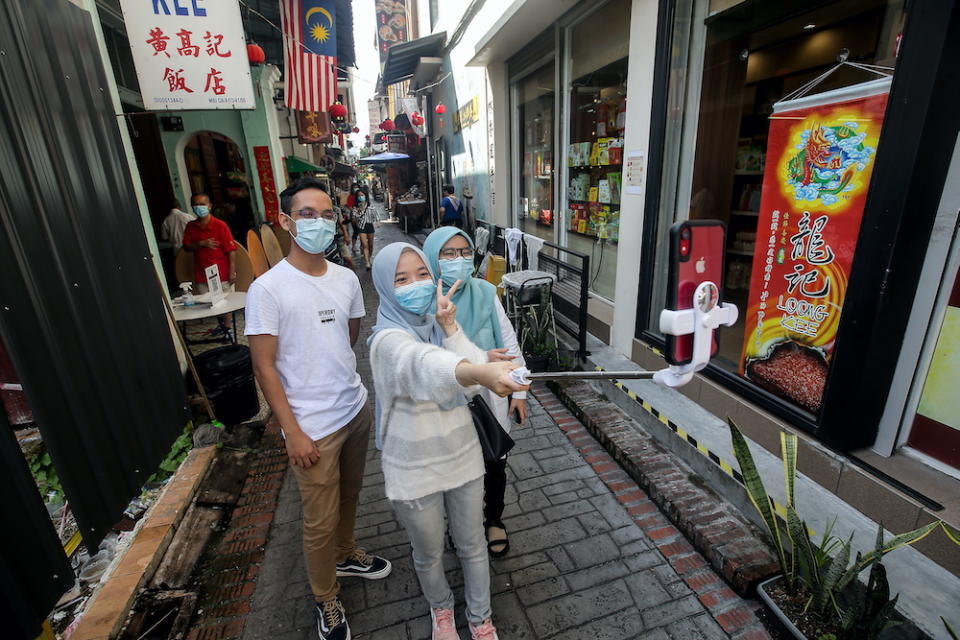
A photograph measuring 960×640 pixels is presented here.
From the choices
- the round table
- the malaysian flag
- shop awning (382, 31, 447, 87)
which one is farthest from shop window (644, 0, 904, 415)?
shop awning (382, 31, 447, 87)

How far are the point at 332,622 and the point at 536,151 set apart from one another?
24.7 feet

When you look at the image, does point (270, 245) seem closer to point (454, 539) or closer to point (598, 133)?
point (598, 133)

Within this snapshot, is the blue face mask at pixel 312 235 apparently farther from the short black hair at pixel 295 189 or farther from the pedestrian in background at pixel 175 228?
the pedestrian in background at pixel 175 228

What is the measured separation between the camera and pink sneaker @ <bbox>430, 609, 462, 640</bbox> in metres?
2.12

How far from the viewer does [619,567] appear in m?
2.64

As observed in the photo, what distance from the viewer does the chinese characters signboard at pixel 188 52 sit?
4082 millimetres

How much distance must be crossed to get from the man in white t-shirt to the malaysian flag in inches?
230

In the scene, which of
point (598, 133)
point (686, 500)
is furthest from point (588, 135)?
→ point (686, 500)

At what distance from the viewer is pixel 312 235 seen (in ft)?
6.94

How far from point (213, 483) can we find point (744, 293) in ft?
19.0

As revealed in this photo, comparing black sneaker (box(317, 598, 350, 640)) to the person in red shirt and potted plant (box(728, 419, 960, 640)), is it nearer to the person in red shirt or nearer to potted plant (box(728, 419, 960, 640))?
potted plant (box(728, 419, 960, 640))

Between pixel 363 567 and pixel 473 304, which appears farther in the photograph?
pixel 363 567

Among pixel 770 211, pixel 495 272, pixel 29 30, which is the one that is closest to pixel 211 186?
pixel 495 272

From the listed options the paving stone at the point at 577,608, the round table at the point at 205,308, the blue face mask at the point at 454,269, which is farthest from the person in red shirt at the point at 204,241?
the paving stone at the point at 577,608
